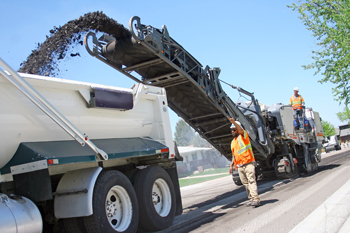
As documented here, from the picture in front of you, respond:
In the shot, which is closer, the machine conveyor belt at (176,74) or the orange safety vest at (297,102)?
the machine conveyor belt at (176,74)

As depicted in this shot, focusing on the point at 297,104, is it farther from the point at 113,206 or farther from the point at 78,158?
the point at 78,158

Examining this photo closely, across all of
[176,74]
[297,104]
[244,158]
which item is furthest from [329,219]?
[297,104]

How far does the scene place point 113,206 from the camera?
200 inches

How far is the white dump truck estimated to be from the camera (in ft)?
13.6

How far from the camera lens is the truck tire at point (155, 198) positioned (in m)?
5.64

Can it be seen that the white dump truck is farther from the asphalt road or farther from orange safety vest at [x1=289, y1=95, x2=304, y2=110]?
orange safety vest at [x1=289, y1=95, x2=304, y2=110]

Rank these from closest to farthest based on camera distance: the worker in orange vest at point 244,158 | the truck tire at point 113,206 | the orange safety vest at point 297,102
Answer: the truck tire at point 113,206 → the worker in orange vest at point 244,158 → the orange safety vest at point 297,102

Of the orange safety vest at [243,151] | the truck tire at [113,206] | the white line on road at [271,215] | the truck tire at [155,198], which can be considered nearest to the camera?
the truck tire at [113,206]

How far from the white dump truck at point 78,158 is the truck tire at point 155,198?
0.02 m

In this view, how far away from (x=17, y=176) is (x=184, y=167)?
28.1m

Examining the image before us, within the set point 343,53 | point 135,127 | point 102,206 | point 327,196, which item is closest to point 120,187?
point 102,206

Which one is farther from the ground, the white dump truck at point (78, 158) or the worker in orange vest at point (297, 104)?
the worker in orange vest at point (297, 104)

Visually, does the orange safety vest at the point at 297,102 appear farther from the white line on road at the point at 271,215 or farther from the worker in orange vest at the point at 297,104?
the white line on road at the point at 271,215

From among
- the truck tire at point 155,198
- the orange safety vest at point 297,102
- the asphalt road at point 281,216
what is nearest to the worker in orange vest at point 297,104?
the orange safety vest at point 297,102
